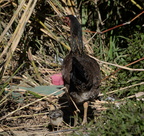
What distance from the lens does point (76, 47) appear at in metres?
4.02

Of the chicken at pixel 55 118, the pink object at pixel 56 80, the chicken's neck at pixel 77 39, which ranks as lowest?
the chicken at pixel 55 118

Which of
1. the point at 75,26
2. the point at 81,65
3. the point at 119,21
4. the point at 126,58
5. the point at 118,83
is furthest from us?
the point at 119,21

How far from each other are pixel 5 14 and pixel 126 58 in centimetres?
190

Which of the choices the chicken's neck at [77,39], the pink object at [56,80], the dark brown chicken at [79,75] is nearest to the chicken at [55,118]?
the dark brown chicken at [79,75]

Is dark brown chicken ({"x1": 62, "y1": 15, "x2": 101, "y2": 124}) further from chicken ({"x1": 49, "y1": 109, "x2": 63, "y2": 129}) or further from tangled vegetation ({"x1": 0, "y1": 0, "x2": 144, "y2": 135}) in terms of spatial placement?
tangled vegetation ({"x1": 0, "y1": 0, "x2": 144, "y2": 135})

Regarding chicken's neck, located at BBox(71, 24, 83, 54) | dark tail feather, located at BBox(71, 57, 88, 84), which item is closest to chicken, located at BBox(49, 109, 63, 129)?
dark tail feather, located at BBox(71, 57, 88, 84)

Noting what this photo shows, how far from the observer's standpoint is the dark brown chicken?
11.2ft

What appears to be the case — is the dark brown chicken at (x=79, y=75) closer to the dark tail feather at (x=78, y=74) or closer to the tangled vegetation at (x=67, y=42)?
the dark tail feather at (x=78, y=74)

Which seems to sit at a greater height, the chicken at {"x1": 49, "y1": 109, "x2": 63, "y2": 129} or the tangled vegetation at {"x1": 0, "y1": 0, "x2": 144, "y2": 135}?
the tangled vegetation at {"x1": 0, "y1": 0, "x2": 144, "y2": 135}

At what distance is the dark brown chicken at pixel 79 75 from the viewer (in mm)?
3422

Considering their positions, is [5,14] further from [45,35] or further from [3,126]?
[3,126]

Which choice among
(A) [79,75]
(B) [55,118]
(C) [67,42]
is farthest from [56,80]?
(A) [79,75]

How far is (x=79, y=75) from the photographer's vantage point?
339cm

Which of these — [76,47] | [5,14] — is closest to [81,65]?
[76,47]
